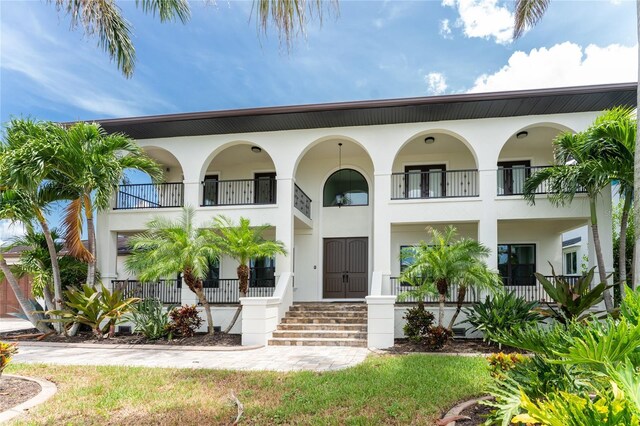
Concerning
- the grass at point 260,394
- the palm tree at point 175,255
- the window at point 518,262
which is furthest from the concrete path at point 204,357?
the window at point 518,262

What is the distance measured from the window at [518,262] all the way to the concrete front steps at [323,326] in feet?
18.4

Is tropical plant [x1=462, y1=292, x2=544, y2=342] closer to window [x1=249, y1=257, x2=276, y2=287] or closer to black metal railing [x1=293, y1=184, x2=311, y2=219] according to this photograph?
black metal railing [x1=293, y1=184, x2=311, y2=219]

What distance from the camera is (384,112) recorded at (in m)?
12.5

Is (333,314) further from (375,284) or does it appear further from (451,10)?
(451,10)

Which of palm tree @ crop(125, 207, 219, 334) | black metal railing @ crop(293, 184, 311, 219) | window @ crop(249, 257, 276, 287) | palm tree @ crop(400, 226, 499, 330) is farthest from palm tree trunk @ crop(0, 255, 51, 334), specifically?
palm tree @ crop(400, 226, 499, 330)

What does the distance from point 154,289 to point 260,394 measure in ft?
31.4

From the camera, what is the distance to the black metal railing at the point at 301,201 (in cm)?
1449

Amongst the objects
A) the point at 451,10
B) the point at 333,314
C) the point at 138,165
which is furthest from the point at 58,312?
the point at 451,10

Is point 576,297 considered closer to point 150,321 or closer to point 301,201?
point 301,201

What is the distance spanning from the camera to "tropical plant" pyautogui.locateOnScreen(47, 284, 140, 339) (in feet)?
37.8

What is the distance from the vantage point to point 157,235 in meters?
12.2

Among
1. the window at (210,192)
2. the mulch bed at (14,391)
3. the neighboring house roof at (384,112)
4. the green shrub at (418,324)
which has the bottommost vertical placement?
the mulch bed at (14,391)

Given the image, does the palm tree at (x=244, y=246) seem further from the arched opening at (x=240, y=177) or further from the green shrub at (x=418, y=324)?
the green shrub at (x=418, y=324)

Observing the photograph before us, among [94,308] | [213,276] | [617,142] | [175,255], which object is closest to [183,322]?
[175,255]
